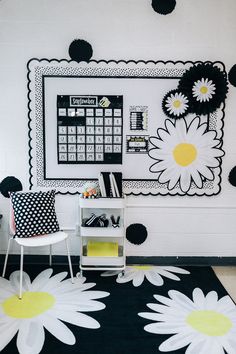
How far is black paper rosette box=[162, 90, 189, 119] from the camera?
3.77 meters

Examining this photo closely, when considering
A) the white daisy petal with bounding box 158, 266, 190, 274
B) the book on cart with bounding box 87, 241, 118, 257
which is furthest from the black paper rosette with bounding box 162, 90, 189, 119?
the white daisy petal with bounding box 158, 266, 190, 274

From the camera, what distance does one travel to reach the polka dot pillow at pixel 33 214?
3.49 m

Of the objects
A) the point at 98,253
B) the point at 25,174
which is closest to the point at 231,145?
the point at 98,253

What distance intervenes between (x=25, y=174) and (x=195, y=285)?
A: 1921 mm

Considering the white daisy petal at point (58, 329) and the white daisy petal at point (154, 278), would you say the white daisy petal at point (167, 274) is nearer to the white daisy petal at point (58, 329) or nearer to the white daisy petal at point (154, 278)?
the white daisy petal at point (154, 278)

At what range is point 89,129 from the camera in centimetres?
384

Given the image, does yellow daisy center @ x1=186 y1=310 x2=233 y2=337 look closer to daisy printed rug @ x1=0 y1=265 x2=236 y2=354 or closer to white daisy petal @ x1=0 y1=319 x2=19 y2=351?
daisy printed rug @ x1=0 y1=265 x2=236 y2=354

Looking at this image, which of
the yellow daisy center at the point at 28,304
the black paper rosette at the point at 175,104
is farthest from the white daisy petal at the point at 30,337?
the black paper rosette at the point at 175,104

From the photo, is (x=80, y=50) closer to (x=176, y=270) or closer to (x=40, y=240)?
(x=40, y=240)

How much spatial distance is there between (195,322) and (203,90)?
2081 millimetres

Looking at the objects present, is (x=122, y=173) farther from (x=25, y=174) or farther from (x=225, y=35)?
(x=225, y=35)

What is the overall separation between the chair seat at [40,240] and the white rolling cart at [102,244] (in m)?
0.24

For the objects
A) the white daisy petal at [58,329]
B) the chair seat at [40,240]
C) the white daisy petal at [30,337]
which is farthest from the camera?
the chair seat at [40,240]

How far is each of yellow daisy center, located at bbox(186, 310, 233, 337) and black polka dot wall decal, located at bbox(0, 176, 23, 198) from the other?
2.03m
